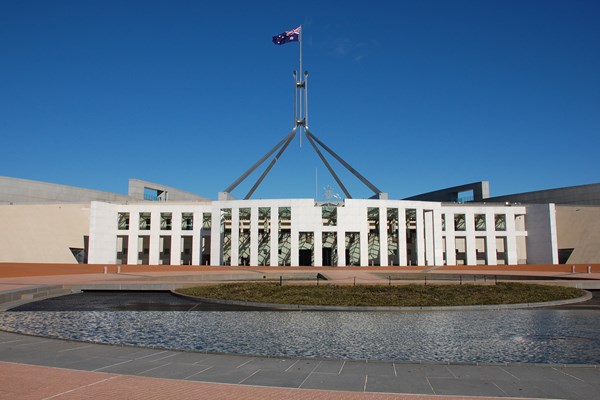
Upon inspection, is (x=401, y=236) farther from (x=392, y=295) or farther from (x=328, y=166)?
(x=392, y=295)

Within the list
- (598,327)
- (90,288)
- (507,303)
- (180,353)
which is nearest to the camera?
(180,353)

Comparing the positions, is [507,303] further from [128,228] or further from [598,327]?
[128,228]

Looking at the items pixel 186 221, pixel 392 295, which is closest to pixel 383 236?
pixel 186 221

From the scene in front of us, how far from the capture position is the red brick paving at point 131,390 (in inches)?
207

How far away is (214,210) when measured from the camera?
51500 mm

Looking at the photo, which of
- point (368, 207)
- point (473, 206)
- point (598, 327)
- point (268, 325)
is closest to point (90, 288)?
point (268, 325)

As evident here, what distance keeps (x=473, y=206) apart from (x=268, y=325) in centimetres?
4873

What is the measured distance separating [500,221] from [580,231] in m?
8.91

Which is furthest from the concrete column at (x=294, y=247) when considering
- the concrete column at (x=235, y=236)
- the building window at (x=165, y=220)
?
the building window at (x=165, y=220)

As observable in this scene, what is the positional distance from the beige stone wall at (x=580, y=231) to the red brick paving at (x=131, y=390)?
193ft

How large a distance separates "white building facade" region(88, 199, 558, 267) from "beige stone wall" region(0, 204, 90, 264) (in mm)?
3958

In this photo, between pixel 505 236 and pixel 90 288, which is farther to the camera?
pixel 505 236

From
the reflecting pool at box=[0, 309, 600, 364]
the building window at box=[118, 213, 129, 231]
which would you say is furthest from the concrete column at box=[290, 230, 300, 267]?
the reflecting pool at box=[0, 309, 600, 364]

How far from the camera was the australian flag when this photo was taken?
5338 centimetres
